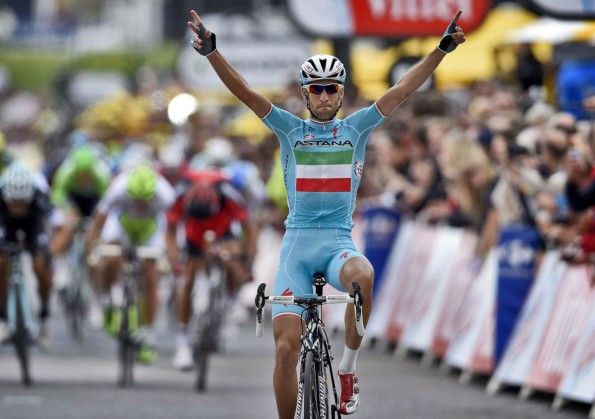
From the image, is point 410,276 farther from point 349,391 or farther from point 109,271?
point 349,391

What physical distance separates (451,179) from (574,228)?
13.0ft

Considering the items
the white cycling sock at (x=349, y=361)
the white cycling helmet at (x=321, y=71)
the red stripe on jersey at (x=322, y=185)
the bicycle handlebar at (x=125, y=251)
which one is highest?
the white cycling helmet at (x=321, y=71)

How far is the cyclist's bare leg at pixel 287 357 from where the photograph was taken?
39.2 ft

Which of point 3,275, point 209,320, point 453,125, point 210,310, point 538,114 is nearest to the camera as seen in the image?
point 209,320

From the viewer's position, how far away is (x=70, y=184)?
2373cm

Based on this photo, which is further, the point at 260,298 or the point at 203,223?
the point at 203,223

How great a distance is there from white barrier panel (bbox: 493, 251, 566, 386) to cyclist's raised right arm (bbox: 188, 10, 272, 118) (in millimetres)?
5093

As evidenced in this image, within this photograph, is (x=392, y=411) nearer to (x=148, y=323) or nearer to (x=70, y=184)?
(x=148, y=323)

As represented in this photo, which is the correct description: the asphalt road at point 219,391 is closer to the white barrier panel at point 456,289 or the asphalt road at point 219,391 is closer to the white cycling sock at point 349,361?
the white barrier panel at point 456,289

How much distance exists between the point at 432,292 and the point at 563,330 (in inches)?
161

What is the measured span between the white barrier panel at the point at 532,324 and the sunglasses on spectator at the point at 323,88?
16.3ft

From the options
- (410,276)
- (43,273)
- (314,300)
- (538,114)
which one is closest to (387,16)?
(410,276)

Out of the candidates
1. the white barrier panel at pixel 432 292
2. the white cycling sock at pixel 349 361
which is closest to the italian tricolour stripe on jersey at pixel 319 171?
the white cycling sock at pixel 349 361

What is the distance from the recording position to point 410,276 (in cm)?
2144
